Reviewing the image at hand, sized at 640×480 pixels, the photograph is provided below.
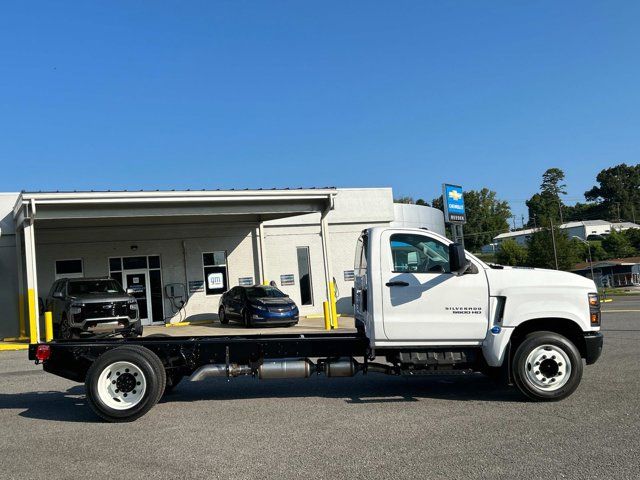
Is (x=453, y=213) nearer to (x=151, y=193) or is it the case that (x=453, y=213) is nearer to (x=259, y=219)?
(x=259, y=219)

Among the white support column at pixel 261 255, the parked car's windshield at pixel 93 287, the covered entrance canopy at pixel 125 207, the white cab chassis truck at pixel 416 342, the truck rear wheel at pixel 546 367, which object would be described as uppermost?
the covered entrance canopy at pixel 125 207

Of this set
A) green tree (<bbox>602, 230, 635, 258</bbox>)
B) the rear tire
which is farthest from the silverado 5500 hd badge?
green tree (<bbox>602, 230, 635, 258</bbox>)

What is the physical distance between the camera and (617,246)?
302 ft

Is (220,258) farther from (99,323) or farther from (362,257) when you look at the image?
(362,257)

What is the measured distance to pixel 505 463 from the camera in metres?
5.06

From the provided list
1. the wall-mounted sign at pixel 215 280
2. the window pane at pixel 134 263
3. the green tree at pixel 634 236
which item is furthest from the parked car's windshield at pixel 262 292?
the green tree at pixel 634 236

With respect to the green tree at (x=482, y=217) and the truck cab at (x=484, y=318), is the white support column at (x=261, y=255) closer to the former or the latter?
the truck cab at (x=484, y=318)

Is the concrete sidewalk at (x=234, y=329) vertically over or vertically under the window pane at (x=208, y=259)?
under

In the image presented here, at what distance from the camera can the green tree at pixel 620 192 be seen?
442 ft

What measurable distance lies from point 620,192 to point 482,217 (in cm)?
3943

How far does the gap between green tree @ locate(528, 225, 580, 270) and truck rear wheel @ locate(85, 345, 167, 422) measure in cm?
6181

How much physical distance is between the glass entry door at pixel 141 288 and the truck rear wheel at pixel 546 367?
64.5ft

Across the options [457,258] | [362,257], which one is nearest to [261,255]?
[362,257]

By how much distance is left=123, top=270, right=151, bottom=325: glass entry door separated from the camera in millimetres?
24422
